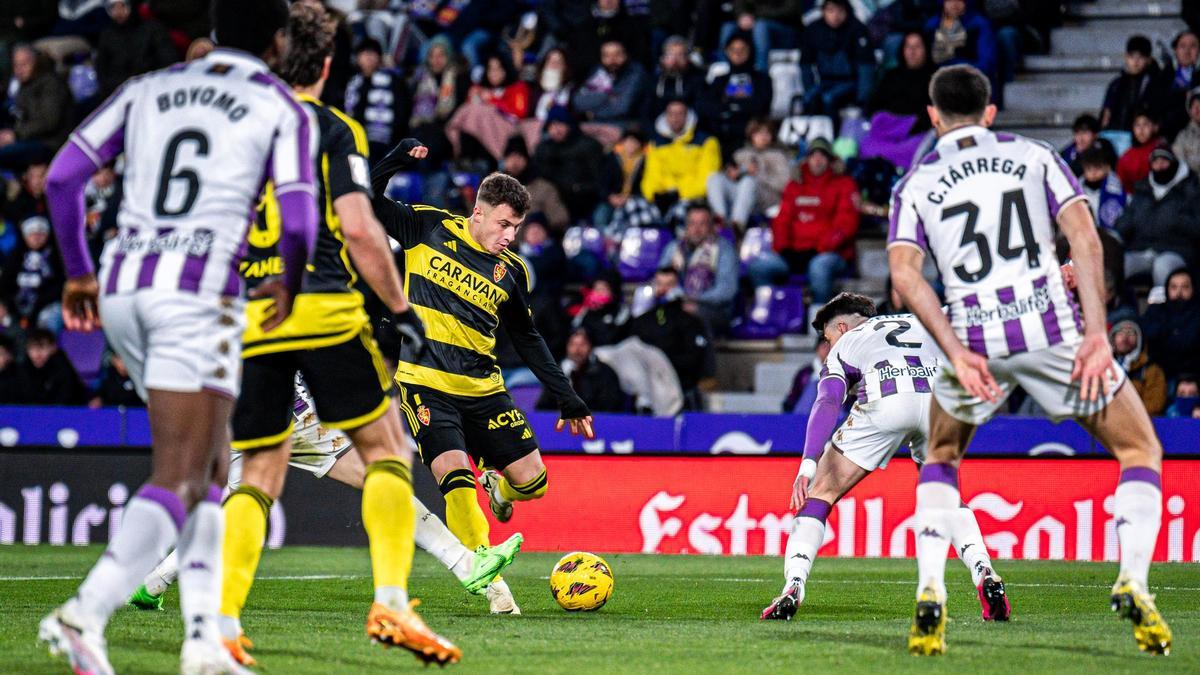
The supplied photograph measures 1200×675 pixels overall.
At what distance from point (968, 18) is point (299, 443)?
453 inches

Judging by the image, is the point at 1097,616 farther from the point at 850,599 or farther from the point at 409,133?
the point at 409,133

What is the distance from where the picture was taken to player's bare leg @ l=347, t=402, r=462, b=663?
5695mm

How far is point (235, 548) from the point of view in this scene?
6363 millimetres

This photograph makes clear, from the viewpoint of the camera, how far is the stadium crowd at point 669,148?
16453mm

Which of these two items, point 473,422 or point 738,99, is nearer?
point 473,422

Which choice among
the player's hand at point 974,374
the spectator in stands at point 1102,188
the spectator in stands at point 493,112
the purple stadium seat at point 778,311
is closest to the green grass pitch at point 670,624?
the player's hand at point 974,374

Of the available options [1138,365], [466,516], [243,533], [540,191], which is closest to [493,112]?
[540,191]

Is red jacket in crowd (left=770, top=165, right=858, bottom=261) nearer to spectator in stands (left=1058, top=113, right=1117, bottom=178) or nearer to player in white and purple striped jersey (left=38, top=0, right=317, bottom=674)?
spectator in stands (left=1058, top=113, right=1117, bottom=178)

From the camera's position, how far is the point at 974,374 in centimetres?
620

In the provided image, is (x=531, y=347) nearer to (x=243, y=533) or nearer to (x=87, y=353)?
(x=243, y=533)

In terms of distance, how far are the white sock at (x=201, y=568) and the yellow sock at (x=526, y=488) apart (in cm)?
411

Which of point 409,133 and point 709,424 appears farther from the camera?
point 409,133

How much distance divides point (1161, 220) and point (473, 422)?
914cm

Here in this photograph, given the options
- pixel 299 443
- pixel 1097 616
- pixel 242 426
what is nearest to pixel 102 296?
pixel 242 426
